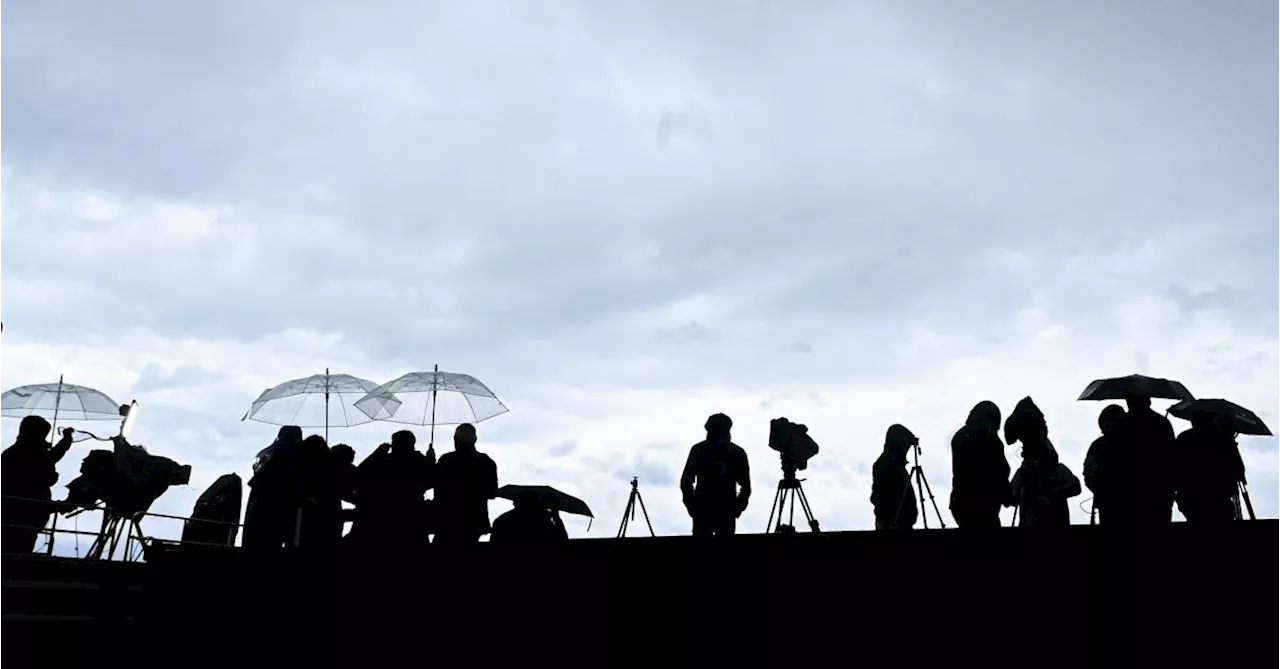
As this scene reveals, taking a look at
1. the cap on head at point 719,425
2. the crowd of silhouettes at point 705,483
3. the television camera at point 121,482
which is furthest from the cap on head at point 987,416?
the television camera at point 121,482

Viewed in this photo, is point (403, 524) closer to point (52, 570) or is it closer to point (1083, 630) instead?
point (52, 570)

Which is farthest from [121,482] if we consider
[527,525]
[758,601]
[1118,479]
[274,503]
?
[1118,479]

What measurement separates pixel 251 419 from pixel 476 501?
4334mm

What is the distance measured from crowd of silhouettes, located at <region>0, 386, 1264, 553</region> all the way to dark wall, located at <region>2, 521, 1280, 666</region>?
1.83 feet

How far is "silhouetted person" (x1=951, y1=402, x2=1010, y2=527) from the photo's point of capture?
11445 mm

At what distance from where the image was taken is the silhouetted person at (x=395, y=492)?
1232 centimetres

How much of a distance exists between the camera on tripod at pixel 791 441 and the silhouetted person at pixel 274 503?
4.99 metres

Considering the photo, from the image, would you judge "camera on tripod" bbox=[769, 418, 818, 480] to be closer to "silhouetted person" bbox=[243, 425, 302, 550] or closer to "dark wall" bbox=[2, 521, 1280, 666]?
"dark wall" bbox=[2, 521, 1280, 666]

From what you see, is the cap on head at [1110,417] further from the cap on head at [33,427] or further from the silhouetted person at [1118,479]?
the cap on head at [33,427]

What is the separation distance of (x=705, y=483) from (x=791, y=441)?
4.52 feet

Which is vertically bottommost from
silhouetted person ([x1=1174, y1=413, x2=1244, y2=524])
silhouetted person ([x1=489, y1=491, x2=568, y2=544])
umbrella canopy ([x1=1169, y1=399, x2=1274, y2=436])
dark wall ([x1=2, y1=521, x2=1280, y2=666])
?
dark wall ([x1=2, y1=521, x2=1280, y2=666])

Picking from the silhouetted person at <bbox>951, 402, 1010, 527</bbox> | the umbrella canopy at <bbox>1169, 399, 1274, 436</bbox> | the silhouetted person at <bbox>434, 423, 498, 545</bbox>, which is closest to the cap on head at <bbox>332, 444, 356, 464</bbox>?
the silhouetted person at <bbox>434, 423, 498, 545</bbox>

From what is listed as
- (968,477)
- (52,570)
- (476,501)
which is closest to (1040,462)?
(968,477)

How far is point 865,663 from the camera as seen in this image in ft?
32.9
